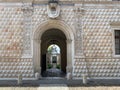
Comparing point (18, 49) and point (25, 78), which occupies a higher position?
point (18, 49)

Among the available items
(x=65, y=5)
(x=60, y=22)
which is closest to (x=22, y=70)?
(x=60, y=22)

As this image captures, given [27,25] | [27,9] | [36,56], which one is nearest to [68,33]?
[36,56]

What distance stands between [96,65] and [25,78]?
492 centimetres

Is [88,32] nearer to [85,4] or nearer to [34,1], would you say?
[85,4]

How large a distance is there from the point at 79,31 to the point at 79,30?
0.23 feet

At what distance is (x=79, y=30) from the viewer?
730 inches

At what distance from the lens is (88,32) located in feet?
61.0

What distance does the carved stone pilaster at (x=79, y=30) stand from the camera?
18.5 meters

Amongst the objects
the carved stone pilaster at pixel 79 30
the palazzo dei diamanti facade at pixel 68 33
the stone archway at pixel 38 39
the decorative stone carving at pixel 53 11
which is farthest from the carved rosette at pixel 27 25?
the carved stone pilaster at pixel 79 30

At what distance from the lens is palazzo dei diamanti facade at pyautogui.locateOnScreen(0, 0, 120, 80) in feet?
59.9

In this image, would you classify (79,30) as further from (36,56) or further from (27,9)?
(27,9)

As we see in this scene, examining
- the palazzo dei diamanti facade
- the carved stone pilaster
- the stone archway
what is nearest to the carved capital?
the palazzo dei diamanti facade

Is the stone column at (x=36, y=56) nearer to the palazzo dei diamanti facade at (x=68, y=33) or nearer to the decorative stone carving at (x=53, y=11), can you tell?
the palazzo dei diamanti facade at (x=68, y=33)

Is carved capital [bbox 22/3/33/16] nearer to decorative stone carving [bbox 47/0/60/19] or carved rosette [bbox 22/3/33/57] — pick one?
carved rosette [bbox 22/3/33/57]
